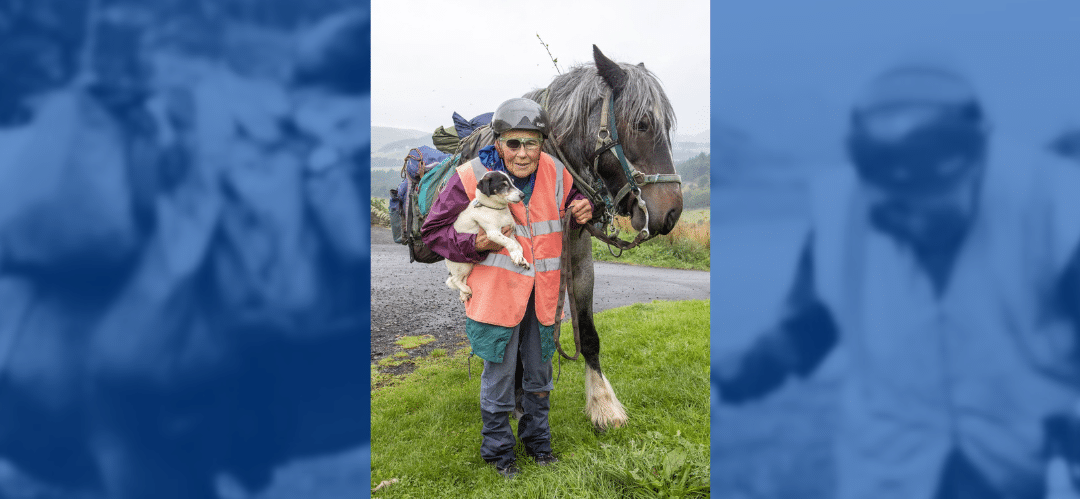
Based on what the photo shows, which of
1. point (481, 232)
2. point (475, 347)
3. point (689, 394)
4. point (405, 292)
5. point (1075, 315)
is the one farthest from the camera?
point (405, 292)

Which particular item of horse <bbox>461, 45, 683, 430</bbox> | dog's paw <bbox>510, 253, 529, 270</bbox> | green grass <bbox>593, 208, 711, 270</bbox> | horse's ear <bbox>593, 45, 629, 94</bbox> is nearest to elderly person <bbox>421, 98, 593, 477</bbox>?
dog's paw <bbox>510, 253, 529, 270</bbox>

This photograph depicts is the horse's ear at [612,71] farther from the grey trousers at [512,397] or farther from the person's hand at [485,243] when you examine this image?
the grey trousers at [512,397]

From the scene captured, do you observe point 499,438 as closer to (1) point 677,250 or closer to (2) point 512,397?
(2) point 512,397

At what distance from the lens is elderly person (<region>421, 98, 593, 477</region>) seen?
2623 mm

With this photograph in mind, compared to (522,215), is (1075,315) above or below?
below

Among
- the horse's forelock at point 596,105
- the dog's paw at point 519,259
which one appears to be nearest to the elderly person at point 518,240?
the dog's paw at point 519,259

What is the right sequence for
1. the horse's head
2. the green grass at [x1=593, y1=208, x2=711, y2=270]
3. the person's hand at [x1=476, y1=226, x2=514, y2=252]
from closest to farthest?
the person's hand at [x1=476, y1=226, x2=514, y2=252], the horse's head, the green grass at [x1=593, y1=208, x2=711, y2=270]

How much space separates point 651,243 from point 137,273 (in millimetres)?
13941

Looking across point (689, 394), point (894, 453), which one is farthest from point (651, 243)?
point (894, 453)

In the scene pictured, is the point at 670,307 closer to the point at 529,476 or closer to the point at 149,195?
the point at 529,476

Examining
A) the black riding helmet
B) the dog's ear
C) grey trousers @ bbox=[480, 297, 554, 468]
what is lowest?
grey trousers @ bbox=[480, 297, 554, 468]

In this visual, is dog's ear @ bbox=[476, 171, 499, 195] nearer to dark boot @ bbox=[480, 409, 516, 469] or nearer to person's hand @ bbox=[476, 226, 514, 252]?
person's hand @ bbox=[476, 226, 514, 252]

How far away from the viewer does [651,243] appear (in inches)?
578

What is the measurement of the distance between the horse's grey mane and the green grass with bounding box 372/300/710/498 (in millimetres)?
1699
